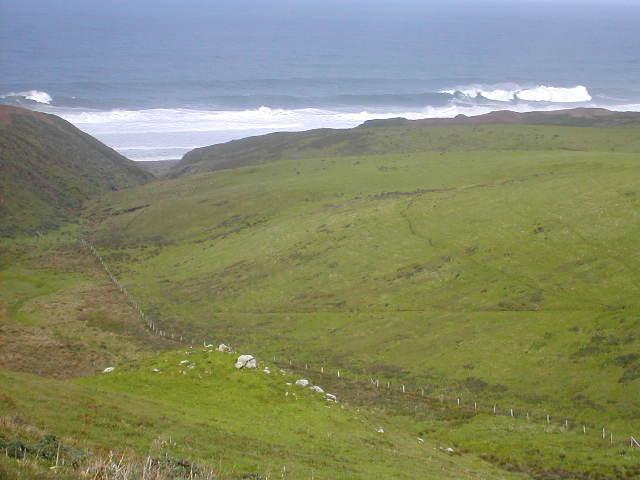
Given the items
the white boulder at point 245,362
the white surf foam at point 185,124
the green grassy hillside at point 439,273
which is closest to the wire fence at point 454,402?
the green grassy hillside at point 439,273

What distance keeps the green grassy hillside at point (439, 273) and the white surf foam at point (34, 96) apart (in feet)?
342

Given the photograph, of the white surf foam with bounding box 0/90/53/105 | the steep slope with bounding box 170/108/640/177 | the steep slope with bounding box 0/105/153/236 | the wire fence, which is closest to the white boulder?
the wire fence

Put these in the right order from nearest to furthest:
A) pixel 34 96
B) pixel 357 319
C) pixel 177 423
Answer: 1. pixel 177 423
2. pixel 357 319
3. pixel 34 96

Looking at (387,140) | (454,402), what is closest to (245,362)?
(454,402)

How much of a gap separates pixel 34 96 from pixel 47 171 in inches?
4017

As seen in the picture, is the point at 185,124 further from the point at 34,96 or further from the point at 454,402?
the point at 454,402

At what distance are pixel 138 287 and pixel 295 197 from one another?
79.0ft

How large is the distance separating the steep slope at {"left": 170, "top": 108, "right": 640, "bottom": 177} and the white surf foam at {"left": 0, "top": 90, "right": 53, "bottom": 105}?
239 ft

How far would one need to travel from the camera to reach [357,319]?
50281mm

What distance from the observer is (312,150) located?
114m

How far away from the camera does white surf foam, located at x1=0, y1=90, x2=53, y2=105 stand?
7303 inches

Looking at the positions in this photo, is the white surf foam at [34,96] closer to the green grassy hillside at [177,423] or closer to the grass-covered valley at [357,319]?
the grass-covered valley at [357,319]

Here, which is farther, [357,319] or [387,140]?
[387,140]

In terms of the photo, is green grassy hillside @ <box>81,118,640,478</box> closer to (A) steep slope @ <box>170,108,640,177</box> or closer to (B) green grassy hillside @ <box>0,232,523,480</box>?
(B) green grassy hillside @ <box>0,232,523,480</box>
